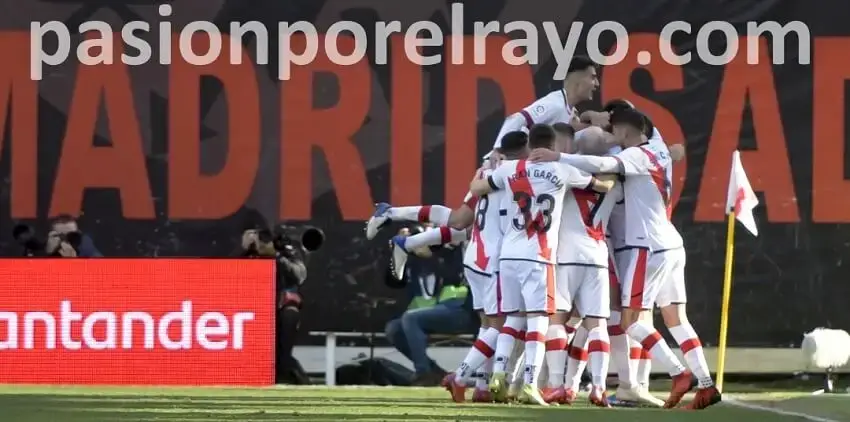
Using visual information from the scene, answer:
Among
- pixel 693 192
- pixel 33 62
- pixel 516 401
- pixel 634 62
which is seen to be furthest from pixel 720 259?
pixel 33 62

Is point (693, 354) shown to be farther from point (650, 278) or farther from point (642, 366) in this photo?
point (642, 366)

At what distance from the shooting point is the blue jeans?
13.3m

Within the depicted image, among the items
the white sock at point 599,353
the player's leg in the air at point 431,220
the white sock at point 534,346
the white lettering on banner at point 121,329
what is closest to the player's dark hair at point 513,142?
the player's leg in the air at point 431,220

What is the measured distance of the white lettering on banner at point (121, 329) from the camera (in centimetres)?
1225

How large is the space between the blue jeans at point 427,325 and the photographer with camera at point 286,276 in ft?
2.76

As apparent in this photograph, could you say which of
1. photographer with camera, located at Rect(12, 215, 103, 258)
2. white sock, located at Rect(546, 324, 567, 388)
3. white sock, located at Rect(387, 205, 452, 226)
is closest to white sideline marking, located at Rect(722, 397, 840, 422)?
white sock, located at Rect(546, 324, 567, 388)

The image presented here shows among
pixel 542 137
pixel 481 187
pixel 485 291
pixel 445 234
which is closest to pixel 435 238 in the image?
pixel 445 234

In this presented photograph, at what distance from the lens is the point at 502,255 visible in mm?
10195

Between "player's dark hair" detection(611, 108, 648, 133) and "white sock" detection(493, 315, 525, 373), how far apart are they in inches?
51.9

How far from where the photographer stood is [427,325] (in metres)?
13.3

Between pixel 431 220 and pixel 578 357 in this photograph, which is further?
pixel 431 220

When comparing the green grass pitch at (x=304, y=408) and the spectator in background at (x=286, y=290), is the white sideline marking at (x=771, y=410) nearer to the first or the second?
the green grass pitch at (x=304, y=408)

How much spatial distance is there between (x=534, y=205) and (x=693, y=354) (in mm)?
1263

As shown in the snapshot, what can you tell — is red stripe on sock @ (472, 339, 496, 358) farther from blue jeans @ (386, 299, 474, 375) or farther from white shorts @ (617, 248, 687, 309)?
blue jeans @ (386, 299, 474, 375)
